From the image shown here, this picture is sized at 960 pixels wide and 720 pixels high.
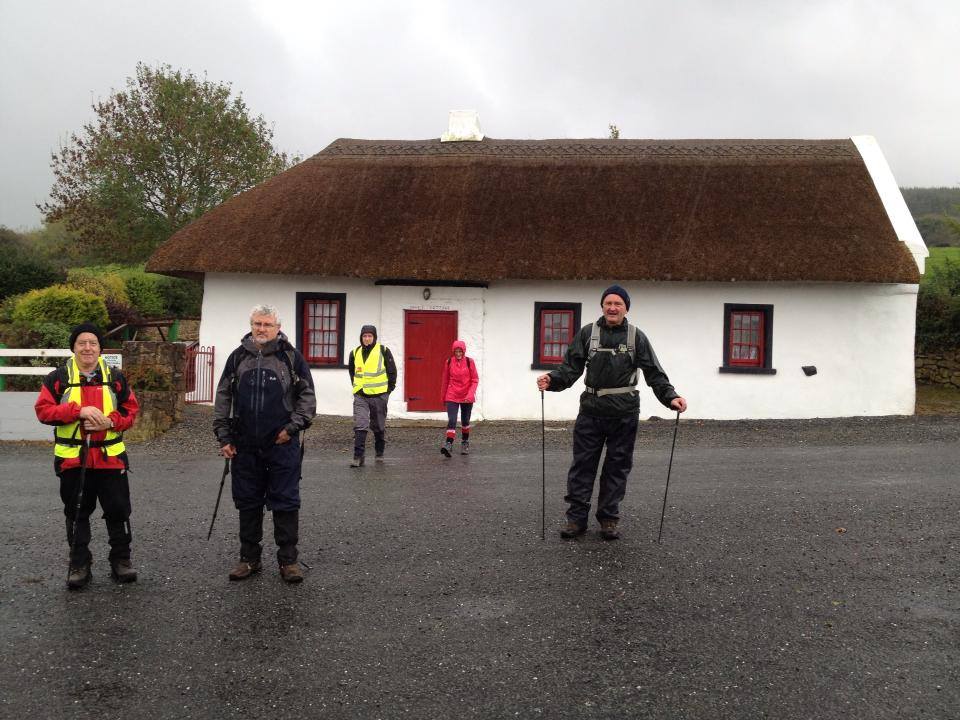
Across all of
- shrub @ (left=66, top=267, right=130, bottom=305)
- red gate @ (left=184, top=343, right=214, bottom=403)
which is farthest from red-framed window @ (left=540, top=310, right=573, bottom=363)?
shrub @ (left=66, top=267, right=130, bottom=305)

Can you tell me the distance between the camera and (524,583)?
5.11 m

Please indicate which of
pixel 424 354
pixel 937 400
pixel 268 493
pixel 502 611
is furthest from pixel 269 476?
pixel 937 400

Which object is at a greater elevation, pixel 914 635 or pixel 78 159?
pixel 78 159

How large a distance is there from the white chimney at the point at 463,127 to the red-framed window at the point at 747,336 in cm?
684

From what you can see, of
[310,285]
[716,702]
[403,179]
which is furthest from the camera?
[403,179]

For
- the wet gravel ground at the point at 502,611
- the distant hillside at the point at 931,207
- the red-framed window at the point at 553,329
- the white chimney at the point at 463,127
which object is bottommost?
the wet gravel ground at the point at 502,611

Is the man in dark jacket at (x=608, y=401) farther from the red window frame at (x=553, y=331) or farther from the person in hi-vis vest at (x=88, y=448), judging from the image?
the red window frame at (x=553, y=331)

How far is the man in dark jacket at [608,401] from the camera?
606cm

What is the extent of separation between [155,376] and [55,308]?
18.4 ft

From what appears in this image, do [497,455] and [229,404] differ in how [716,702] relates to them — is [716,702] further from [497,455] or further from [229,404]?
[497,455]

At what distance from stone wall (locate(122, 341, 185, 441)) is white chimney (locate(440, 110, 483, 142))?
820 cm

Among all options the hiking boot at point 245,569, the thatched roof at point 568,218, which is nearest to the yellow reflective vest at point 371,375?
the hiking boot at point 245,569

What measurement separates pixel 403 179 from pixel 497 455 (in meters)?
7.79

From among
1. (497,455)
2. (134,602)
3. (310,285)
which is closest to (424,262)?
(310,285)
